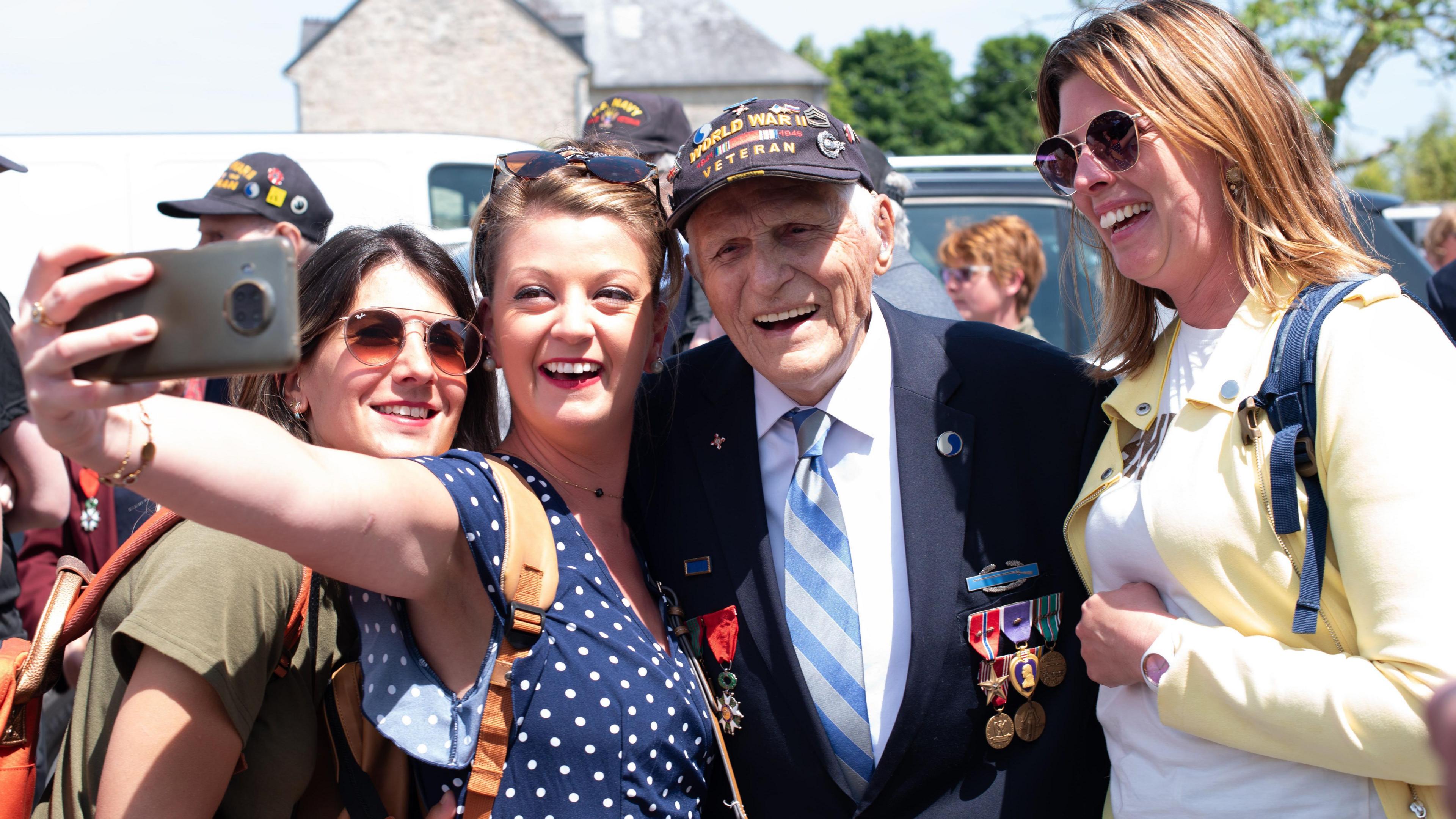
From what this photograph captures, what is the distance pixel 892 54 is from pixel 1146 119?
183 feet

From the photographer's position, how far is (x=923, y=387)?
230 centimetres

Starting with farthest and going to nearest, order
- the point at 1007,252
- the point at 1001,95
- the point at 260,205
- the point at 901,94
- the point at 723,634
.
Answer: the point at 901,94 → the point at 1001,95 → the point at 1007,252 → the point at 260,205 → the point at 723,634

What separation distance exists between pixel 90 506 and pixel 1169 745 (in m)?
3.54

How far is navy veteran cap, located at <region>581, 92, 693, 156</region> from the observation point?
14.9 ft

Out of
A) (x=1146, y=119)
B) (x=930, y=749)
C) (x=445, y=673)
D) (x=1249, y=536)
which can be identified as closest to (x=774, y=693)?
(x=930, y=749)

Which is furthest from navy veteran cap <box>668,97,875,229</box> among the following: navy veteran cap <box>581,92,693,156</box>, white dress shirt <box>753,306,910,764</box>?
navy veteran cap <box>581,92,693,156</box>

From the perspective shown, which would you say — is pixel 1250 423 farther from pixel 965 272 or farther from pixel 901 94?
pixel 901 94

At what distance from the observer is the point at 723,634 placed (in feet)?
7.09

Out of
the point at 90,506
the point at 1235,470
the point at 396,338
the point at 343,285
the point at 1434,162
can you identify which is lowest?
the point at 90,506

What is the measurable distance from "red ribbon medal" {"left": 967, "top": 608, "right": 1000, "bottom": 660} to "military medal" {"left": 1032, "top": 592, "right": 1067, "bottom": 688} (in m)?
0.10

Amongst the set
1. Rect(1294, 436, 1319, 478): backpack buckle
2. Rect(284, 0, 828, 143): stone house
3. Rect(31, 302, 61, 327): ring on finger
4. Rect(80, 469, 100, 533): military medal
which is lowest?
Rect(80, 469, 100, 533): military medal

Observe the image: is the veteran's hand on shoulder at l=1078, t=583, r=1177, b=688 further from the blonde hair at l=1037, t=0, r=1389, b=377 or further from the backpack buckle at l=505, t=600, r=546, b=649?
the backpack buckle at l=505, t=600, r=546, b=649

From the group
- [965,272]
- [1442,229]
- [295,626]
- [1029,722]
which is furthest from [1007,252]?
[295,626]

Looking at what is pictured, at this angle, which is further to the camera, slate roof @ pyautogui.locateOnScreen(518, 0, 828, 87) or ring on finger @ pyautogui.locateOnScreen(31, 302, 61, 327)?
slate roof @ pyautogui.locateOnScreen(518, 0, 828, 87)
